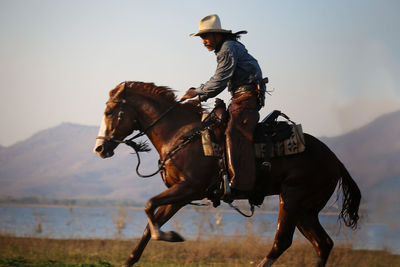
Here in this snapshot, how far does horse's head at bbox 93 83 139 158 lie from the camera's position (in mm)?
7621

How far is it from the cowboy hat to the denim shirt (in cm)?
29

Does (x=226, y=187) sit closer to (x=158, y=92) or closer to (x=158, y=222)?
(x=158, y=222)

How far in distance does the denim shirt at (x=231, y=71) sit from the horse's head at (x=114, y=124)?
111 centimetres

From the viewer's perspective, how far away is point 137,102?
309 inches

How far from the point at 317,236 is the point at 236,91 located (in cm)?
253

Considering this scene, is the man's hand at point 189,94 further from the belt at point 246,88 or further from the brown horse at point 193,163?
the belt at point 246,88

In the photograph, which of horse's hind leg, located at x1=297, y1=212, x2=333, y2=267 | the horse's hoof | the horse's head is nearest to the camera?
the horse's hoof

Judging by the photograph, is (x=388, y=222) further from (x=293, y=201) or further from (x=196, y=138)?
(x=196, y=138)

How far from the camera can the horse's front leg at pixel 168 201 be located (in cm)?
680

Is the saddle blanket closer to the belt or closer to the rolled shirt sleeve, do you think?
the rolled shirt sleeve

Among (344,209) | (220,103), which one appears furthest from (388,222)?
(220,103)

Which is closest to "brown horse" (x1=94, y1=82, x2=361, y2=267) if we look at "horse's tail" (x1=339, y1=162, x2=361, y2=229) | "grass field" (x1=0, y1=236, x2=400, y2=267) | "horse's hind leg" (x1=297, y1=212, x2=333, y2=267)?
"horse's hind leg" (x1=297, y1=212, x2=333, y2=267)

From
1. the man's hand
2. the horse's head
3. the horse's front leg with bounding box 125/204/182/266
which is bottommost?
the horse's front leg with bounding box 125/204/182/266

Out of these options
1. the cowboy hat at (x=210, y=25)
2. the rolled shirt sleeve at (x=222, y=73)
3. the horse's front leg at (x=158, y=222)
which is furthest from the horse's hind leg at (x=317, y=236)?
the cowboy hat at (x=210, y=25)
